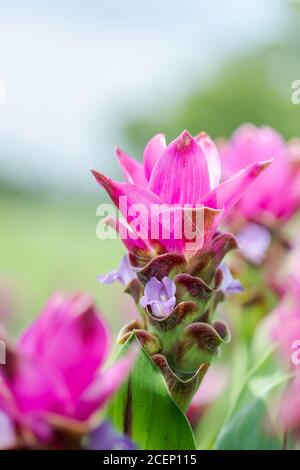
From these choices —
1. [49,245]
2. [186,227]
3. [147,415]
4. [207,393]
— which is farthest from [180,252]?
[49,245]

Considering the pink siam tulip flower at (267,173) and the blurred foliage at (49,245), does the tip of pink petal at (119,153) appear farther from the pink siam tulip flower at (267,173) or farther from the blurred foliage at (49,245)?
the blurred foliage at (49,245)

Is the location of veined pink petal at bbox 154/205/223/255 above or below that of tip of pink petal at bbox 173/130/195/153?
below

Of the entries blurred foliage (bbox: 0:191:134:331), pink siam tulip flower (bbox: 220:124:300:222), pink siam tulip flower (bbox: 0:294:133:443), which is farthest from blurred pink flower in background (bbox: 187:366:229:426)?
blurred foliage (bbox: 0:191:134:331)

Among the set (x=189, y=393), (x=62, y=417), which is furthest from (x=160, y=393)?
(x=62, y=417)

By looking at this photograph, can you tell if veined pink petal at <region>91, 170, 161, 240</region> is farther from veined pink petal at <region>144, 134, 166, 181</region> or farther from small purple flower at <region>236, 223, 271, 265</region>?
small purple flower at <region>236, 223, 271, 265</region>

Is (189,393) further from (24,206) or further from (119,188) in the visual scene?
(24,206)

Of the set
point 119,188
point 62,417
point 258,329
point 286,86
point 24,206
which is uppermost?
point 119,188
